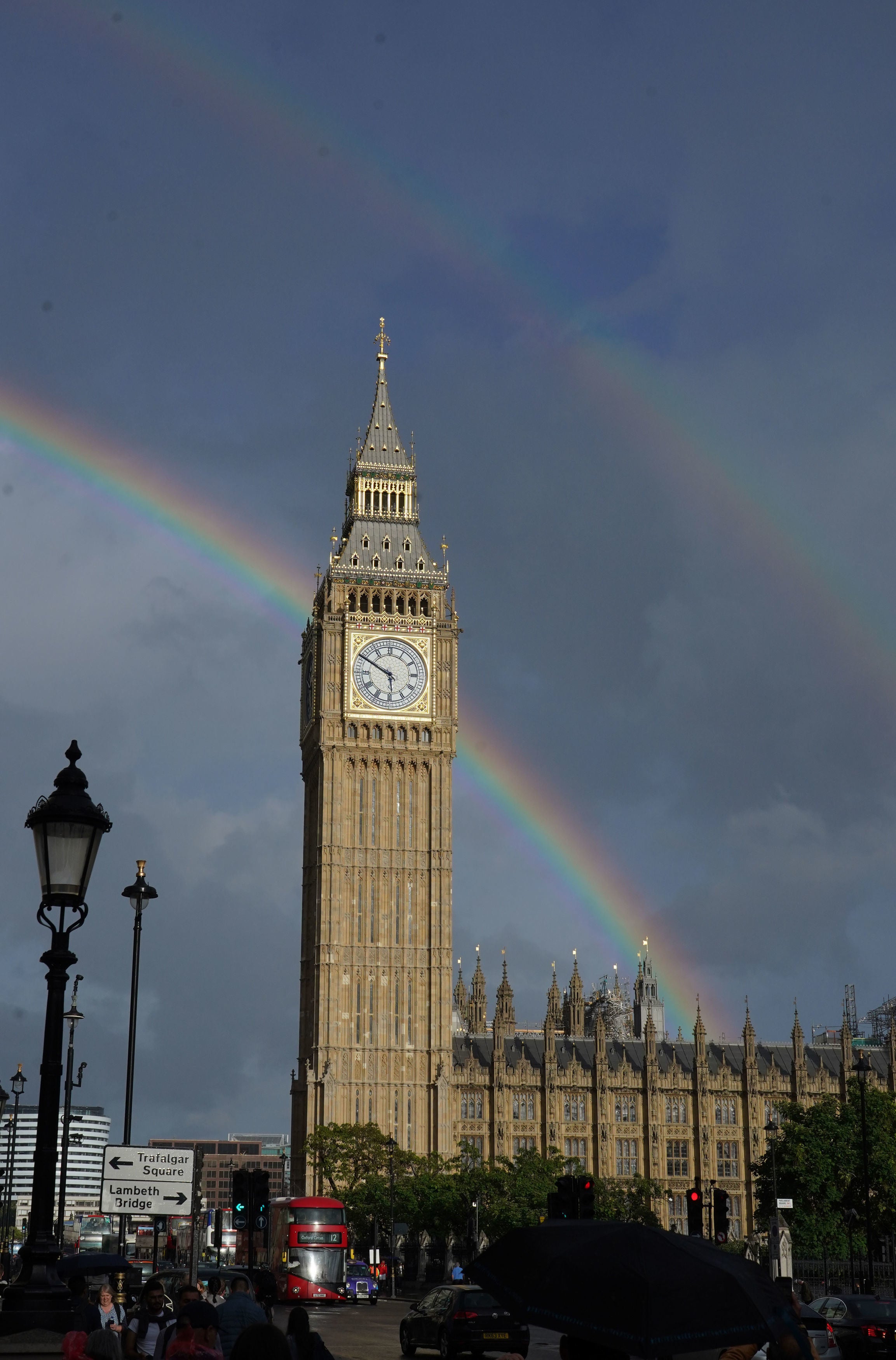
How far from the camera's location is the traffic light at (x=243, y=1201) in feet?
108

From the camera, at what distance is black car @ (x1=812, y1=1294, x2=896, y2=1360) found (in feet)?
103

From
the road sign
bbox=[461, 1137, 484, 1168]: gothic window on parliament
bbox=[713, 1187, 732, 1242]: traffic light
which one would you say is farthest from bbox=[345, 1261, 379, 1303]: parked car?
the road sign

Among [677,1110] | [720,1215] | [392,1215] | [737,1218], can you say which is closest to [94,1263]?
[720,1215]

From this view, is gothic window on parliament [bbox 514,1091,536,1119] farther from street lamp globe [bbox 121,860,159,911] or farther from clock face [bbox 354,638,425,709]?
street lamp globe [bbox 121,860,159,911]

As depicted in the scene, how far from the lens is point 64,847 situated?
13.0 meters

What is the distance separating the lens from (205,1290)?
32.1 m

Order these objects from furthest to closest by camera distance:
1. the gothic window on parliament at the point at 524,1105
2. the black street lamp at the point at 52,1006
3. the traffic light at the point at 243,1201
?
the gothic window on parliament at the point at 524,1105
the traffic light at the point at 243,1201
the black street lamp at the point at 52,1006

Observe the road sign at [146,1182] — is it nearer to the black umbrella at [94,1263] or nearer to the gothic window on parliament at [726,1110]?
the black umbrella at [94,1263]

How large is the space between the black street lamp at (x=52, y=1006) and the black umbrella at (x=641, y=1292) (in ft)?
11.8

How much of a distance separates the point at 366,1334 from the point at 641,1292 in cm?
3247

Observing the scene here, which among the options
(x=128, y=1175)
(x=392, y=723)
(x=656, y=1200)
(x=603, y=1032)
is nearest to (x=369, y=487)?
(x=392, y=723)

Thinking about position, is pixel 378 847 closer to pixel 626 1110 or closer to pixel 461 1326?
pixel 626 1110

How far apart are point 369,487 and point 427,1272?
58.3 meters

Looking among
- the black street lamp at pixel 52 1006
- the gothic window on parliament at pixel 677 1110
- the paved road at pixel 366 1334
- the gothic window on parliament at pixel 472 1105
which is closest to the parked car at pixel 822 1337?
the paved road at pixel 366 1334
